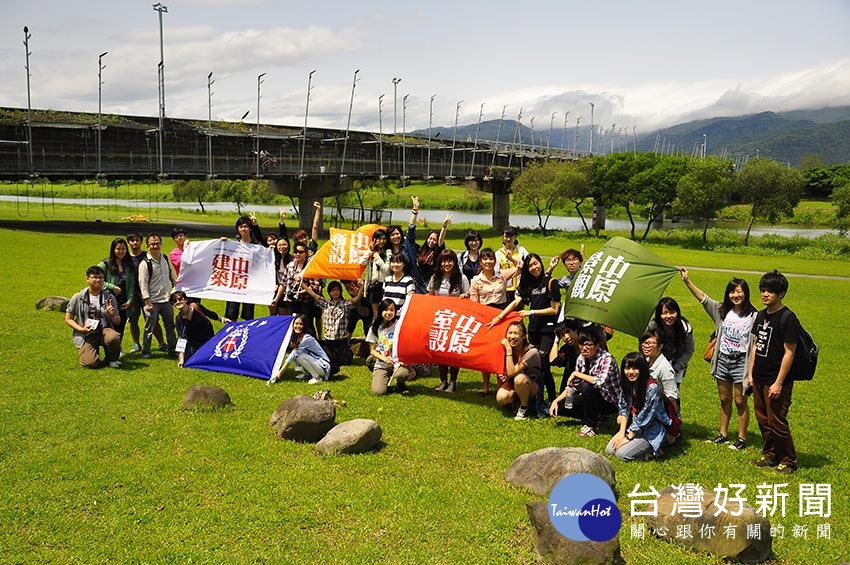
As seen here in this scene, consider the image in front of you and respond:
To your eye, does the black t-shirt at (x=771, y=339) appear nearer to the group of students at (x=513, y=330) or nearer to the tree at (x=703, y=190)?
the group of students at (x=513, y=330)

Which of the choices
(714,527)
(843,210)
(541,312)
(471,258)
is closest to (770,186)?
(843,210)

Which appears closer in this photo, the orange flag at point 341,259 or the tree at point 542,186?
the orange flag at point 341,259

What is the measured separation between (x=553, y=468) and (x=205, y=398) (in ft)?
16.8

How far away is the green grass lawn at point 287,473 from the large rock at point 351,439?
0.48 ft

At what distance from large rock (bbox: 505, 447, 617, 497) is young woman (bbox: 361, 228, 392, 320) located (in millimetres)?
4903

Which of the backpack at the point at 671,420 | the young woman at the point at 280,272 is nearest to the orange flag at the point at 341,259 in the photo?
the young woman at the point at 280,272

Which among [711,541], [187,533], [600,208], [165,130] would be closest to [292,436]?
[187,533]

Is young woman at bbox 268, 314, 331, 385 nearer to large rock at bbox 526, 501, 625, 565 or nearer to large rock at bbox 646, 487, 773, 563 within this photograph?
large rock at bbox 526, 501, 625, 565

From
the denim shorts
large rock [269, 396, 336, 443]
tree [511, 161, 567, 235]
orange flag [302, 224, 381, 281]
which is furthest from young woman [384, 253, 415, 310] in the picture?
tree [511, 161, 567, 235]

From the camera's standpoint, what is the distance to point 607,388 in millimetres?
8734

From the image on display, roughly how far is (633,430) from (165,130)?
41080 millimetres

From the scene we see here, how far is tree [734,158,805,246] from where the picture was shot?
5444 centimetres

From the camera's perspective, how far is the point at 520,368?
938 cm

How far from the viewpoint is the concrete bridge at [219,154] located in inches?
1508
